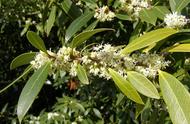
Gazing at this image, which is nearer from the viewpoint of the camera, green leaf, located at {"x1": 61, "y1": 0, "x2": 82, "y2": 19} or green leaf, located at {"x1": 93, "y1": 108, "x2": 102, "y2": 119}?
green leaf, located at {"x1": 61, "y1": 0, "x2": 82, "y2": 19}

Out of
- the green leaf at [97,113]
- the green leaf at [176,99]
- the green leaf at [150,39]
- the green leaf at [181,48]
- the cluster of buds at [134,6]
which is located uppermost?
the cluster of buds at [134,6]

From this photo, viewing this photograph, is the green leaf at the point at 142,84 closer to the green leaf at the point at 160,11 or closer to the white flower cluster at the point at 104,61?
the white flower cluster at the point at 104,61

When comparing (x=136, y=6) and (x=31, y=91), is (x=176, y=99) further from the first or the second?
(x=136, y=6)

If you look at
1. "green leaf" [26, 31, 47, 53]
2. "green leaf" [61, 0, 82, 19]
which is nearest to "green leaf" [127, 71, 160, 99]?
"green leaf" [26, 31, 47, 53]

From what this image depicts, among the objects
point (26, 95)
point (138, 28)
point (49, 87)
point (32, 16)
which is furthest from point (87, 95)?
point (26, 95)

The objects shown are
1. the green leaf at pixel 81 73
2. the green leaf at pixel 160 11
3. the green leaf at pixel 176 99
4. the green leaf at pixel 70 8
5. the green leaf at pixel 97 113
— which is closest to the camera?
the green leaf at pixel 176 99

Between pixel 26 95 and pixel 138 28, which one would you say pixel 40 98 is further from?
pixel 26 95

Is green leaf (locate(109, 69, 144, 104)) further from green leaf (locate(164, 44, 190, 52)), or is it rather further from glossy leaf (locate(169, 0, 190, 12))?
glossy leaf (locate(169, 0, 190, 12))

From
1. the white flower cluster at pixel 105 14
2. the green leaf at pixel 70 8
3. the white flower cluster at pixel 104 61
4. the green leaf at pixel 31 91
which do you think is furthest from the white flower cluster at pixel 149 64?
the green leaf at pixel 70 8
